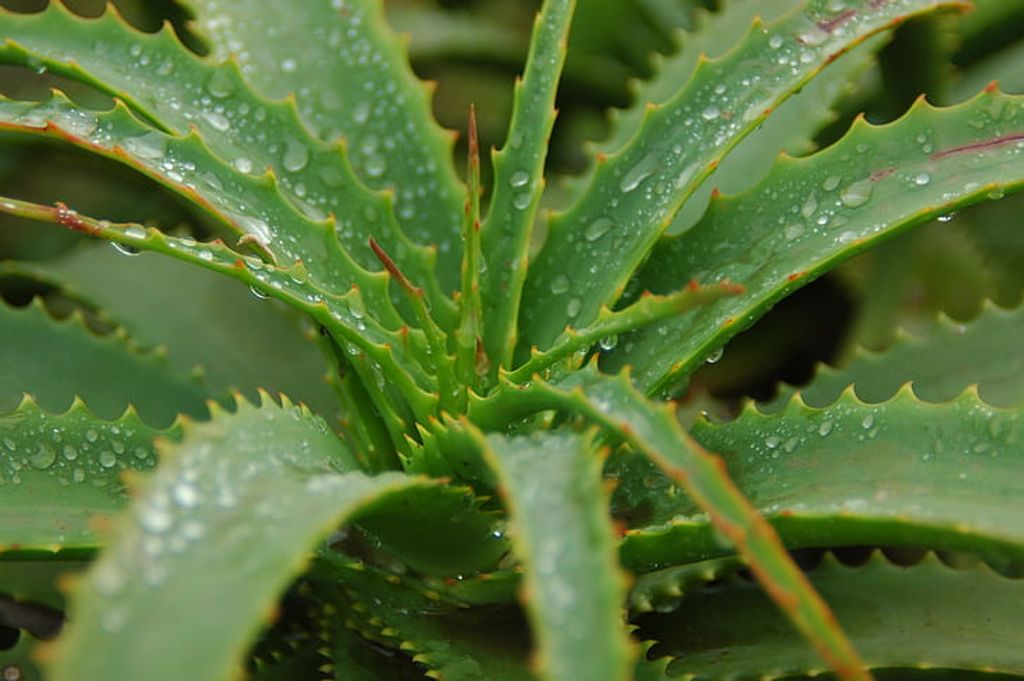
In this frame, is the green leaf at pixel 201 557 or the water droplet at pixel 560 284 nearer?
the green leaf at pixel 201 557

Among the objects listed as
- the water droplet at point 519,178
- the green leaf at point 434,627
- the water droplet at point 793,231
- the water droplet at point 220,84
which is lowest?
the green leaf at point 434,627

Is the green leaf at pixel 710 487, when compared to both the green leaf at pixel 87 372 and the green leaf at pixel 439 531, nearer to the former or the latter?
the green leaf at pixel 439 531

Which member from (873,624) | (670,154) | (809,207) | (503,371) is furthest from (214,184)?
(873,624)

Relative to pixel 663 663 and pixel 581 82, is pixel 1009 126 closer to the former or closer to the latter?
pixel 663 663

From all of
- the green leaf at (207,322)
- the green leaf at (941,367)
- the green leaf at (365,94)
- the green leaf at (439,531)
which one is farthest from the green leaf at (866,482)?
→ the green leaf at (207,322)

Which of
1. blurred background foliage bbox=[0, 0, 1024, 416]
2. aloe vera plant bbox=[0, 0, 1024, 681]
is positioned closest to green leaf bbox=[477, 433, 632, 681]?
aloe vera plant bbox=[0, 0, 1024, 681]

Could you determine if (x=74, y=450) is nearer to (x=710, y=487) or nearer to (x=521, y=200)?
(x=521, y=200)
